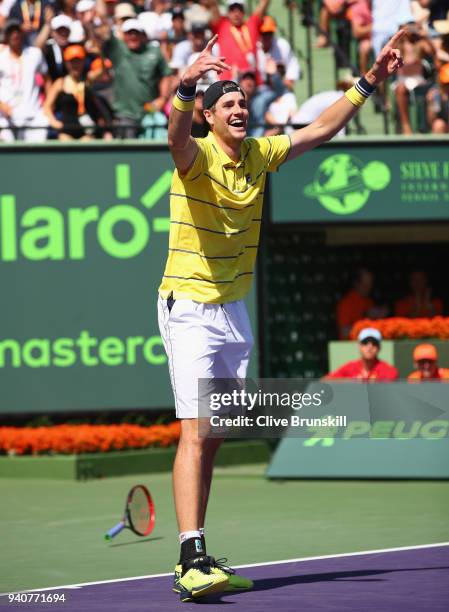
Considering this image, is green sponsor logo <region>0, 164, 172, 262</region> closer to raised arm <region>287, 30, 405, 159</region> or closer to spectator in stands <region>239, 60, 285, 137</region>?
spectator in stands <region>239, 60, 285, 137</region>

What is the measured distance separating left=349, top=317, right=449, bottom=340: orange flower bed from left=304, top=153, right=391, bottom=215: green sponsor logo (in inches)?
52.3

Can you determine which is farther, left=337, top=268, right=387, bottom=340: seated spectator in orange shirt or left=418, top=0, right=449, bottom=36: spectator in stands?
left=418, top=0, right=449, bottom=36: spectator in stands

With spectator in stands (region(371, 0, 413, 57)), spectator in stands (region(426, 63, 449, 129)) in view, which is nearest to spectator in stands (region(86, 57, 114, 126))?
spectator in stands (region(371, 0, 413, 57))

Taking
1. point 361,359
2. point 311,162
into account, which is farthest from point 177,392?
point 311,162

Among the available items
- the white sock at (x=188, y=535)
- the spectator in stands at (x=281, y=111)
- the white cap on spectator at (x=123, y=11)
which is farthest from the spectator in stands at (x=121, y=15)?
the white sock at (x=188, y=535)

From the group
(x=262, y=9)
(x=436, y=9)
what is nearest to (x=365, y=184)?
(x=262, y=9)

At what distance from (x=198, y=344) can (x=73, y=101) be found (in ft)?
28.9

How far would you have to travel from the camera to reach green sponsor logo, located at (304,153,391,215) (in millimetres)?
15609

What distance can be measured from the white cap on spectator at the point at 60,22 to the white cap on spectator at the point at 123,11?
36.6 inches

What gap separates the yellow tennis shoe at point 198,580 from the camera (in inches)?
269

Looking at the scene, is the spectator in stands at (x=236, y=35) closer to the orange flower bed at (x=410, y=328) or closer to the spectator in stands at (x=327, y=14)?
the spectator in stands at (x=327, y=14)

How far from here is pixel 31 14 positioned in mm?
16906

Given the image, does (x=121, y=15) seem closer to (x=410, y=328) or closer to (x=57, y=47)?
(x=57, y=47)

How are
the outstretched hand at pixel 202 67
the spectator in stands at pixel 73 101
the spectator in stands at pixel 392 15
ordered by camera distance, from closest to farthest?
the outstretched hand at pixel 202 67 < the spectator in stands at pixel 73 101 < the spectator in stands at pixel 392 15
